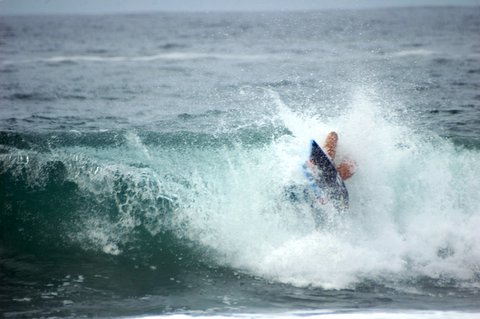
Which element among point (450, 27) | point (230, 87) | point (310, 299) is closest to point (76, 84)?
point (230, 87)

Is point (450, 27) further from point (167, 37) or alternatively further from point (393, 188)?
point (393, 188)

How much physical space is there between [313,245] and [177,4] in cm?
2298

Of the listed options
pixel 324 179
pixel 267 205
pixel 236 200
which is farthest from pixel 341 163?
pixel 236 200

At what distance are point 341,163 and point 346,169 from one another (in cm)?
13

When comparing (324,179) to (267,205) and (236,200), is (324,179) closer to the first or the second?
(267,205)

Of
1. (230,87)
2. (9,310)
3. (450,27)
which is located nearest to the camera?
(9,310)

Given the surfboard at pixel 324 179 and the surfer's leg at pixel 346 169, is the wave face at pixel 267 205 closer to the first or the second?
the surfboard at pixel 324 179

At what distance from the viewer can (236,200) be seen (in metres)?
10.8

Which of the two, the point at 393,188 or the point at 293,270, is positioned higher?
the point at 393,188

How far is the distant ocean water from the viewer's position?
28.5 ft

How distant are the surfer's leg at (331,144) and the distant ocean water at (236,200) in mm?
415

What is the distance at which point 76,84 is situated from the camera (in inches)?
741

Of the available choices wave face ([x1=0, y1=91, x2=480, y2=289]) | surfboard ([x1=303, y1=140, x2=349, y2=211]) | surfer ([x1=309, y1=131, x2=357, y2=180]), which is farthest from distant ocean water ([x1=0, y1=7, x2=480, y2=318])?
surfer ([x1=309, y1=131, x2=357, y2=180])

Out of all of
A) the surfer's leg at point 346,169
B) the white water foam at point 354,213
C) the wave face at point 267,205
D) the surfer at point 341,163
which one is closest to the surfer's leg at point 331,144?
the surfer at point 341,163
